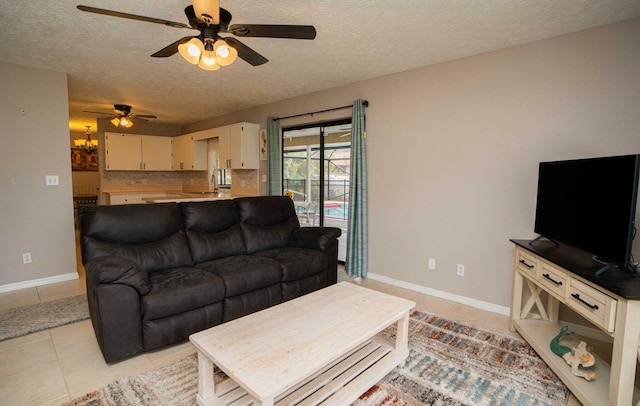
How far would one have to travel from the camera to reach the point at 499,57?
289 cm

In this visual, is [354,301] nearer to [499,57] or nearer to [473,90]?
[473,90]

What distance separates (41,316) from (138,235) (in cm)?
117

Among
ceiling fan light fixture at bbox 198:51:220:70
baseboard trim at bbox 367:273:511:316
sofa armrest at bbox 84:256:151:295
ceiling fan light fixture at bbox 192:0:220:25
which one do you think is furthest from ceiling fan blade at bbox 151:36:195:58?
baseboard trim at bbox 367:273:511:316

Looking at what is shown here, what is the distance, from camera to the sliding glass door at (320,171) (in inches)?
175

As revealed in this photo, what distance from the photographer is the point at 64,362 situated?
215cm

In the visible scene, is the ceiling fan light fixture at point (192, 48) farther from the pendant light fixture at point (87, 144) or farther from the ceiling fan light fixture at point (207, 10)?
the pendant light fixture at point (87, 144)

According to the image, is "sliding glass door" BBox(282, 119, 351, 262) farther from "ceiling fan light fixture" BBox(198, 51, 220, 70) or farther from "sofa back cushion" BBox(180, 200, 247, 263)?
"ceiling fan light fixture" BBox(198, 51, 220, 70)

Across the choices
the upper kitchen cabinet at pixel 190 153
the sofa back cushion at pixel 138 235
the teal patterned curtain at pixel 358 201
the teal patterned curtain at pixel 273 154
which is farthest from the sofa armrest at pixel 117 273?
the upper kitchen cabinet at pixel 190 153

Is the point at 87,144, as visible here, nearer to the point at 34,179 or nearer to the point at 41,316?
the point at 34,179

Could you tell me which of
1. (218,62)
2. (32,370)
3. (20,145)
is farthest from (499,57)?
(20,145)

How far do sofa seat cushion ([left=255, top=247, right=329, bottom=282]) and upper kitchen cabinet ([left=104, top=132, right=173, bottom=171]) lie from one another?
486 centimetres

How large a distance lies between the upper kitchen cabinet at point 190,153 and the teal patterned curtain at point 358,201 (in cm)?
398

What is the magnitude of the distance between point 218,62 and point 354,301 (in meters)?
1.89

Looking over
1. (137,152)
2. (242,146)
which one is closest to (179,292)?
(242,146)
